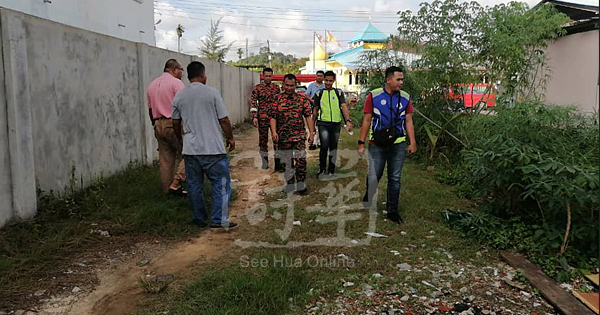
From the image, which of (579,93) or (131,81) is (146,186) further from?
(579,93)

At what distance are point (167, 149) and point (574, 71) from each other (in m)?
8.28

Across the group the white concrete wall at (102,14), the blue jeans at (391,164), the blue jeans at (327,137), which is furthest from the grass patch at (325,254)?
the white concrete wall at (102,14)

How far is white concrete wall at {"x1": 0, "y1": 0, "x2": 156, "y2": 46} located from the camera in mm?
10672

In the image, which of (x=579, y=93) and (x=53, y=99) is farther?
(x=579, y=93)

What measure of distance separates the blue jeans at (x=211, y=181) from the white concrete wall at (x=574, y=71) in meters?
6.61

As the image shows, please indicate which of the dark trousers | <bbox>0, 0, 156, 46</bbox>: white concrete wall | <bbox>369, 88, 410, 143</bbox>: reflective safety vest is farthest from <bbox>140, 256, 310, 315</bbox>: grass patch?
<bbox>0, 0, 156, 46</bbox>: white concrete wall

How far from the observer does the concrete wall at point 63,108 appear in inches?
177

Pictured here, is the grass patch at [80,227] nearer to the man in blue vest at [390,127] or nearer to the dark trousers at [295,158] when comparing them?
the dark trousers at [295,158]

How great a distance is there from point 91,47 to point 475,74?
20.7ft

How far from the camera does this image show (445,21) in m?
8.38

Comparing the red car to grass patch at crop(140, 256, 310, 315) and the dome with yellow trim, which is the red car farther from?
the dome with yellow trim

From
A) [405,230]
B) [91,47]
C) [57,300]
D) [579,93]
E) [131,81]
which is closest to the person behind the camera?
[57,300]

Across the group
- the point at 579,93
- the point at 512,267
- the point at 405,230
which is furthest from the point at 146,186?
the point at 579,93

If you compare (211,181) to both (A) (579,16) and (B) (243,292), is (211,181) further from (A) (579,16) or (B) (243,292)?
(A) (579,16)
